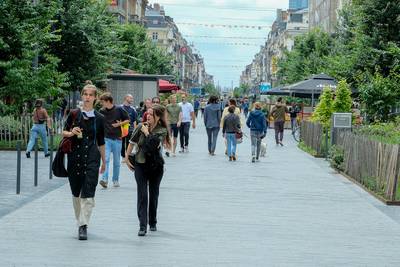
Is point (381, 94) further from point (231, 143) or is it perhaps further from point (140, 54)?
point (140, 54)

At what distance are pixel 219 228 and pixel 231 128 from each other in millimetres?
14178

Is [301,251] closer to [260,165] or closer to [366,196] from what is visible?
[366,196]

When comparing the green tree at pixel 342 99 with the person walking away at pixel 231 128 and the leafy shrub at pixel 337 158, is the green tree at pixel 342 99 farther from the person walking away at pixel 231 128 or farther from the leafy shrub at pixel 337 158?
the leafy shrub at pixel 337 158

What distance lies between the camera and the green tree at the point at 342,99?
90.2 feet

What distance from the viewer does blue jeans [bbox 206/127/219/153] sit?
27.5 meters

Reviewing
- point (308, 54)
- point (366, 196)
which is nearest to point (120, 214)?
point (366, 196)

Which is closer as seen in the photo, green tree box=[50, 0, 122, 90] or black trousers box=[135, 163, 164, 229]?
black trousers box=[135, 163, 164, 229]

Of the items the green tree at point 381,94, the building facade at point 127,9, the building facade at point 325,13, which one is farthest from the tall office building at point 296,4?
the green tree at point 381,94

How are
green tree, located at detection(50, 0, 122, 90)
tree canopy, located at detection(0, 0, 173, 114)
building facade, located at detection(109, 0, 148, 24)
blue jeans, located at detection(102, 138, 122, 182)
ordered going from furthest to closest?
1. building facade, located at detection(109, 0, 148, 24)
2. green tree, located at detection(50, 0, 122, 90)
3. tree canopy, located at detection(0, 0, 173, 114)
4. blue jeans, located at detection(102, 138, 122, 182)

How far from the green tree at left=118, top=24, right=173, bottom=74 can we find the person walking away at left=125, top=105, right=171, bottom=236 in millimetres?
43375

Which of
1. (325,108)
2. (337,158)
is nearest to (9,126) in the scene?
(325,108)

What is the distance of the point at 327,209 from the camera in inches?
558

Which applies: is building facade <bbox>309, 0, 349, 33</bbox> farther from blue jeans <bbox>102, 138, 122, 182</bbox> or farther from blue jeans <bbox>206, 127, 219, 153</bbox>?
blue jeans <bbox>102, 138, 122, 182</bbox>

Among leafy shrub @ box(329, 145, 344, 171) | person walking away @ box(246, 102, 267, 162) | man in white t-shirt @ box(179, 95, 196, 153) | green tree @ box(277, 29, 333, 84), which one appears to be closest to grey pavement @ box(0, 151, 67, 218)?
person walking away @ box(246, 102, 267, 162)
